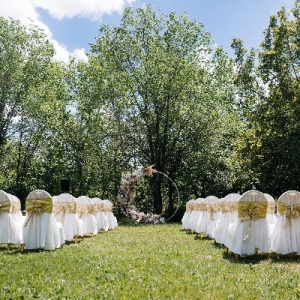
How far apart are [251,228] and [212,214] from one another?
482 centimetres

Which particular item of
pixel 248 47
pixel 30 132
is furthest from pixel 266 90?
pixel 30 132

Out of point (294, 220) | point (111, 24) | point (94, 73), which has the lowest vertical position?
point (294, 220)

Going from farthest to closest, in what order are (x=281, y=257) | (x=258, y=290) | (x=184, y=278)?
(x=281, y=257), (x=184, y=278), (x=258, y=290)

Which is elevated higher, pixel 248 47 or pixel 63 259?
pixel 248 47

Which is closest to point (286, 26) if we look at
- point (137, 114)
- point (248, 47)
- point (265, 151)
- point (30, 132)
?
point (248, 47)

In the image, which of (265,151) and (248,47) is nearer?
(265,151)

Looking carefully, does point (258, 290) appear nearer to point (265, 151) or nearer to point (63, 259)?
point (63, 259)

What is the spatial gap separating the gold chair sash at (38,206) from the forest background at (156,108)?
65.3 ft

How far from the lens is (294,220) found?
9.59m

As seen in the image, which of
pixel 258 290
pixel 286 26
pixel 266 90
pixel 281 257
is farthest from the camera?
pixel 266 90

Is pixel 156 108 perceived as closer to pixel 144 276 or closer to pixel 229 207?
pixel 229 207

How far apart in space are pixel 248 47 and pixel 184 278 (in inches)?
1079

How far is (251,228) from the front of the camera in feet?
31.3

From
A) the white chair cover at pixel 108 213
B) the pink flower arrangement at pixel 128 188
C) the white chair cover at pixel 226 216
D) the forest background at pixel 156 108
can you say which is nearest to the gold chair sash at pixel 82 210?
the white chair cover at pixel 108 213
